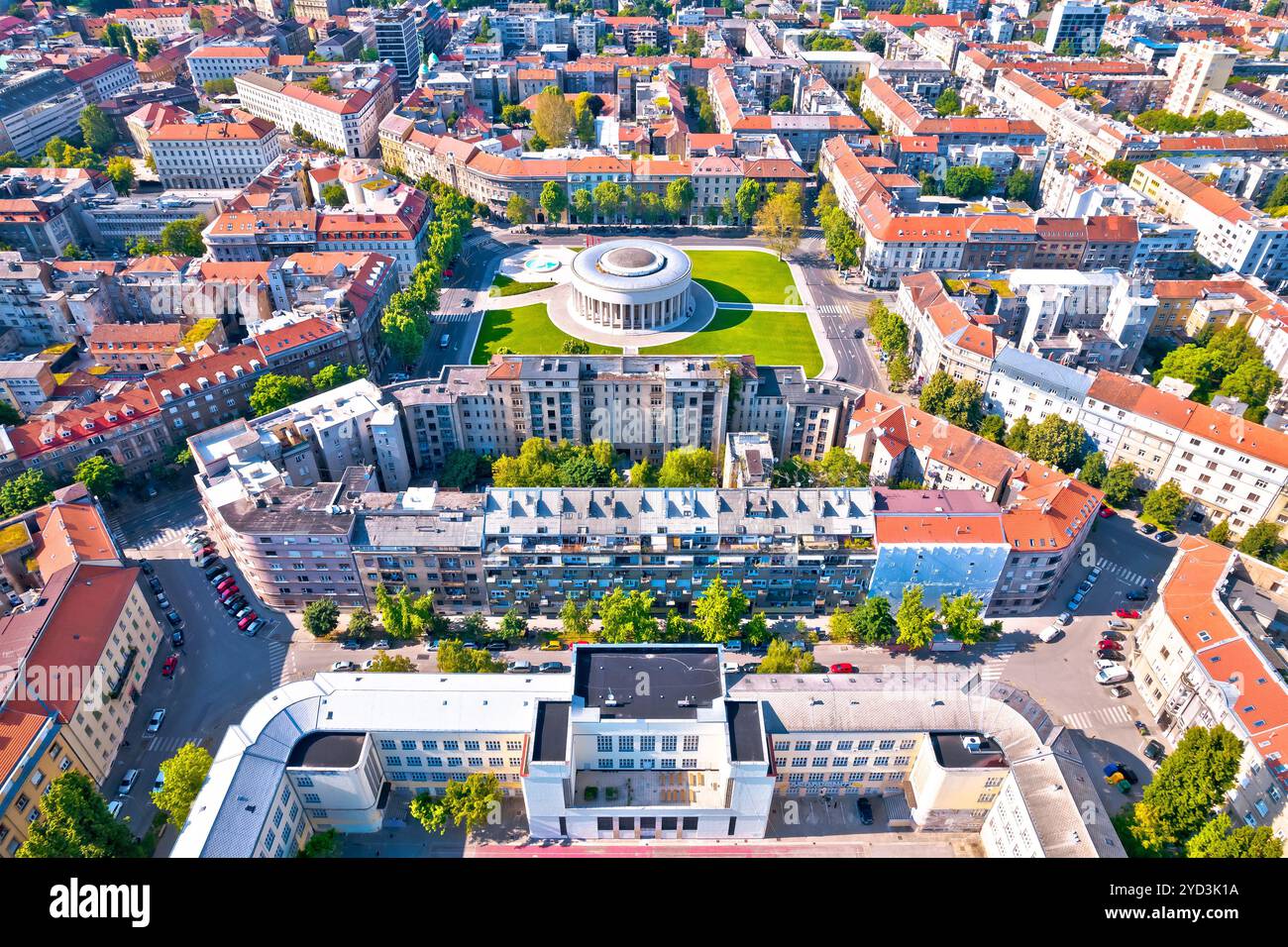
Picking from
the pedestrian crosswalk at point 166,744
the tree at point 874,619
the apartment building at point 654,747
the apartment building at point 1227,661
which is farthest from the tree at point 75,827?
the apartment building at point 1227,661

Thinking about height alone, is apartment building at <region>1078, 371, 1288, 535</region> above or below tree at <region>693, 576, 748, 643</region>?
above

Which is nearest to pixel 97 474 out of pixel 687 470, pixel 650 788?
pixel 687 470

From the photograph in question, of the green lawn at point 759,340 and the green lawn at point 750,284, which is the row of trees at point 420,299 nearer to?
the green lawn at point 759,340

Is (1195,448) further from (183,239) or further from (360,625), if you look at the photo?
(183,239)

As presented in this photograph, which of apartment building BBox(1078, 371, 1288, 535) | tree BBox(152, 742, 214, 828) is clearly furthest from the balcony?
apartment building BBox(1078, 371, 1288, 535)

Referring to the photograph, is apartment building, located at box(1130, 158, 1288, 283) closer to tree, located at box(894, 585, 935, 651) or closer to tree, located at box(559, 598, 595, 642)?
tree, located at box(894, 585, 935, 651)

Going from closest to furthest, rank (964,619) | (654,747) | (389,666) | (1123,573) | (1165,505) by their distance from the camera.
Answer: (654,747) < (389,666) < (964,619) < (1123,573) < (1165,505)
